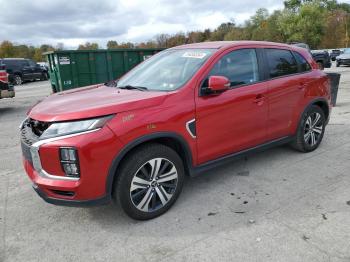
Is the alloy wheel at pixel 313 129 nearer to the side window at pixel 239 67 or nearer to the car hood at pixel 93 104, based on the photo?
the side window at pixel 239 67

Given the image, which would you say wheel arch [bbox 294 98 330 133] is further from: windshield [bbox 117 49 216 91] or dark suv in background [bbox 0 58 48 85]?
dark suv in background [bbox 0 58 48 85]

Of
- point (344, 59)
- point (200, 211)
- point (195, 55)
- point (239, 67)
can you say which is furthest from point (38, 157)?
point (344, 59)

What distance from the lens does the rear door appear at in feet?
13.8

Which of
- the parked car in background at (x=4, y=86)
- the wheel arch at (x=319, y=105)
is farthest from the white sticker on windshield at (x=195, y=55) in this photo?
the parked car in background at (x=4, y=86)

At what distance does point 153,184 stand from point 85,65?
896cm

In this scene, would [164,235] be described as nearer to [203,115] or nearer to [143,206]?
[143,206]

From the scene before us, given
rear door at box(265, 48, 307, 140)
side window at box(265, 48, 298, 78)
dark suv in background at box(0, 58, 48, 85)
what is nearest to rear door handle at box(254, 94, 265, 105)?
rear door at box(265, 48, 307, 140)

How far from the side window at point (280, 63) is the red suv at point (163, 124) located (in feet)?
0.05

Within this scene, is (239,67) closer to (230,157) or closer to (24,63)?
(230,157)

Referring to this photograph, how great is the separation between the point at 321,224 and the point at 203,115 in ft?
5.08

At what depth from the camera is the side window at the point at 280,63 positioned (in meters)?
4.26

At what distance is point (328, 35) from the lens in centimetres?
6475

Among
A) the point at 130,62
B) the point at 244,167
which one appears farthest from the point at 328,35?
the point at 244,167

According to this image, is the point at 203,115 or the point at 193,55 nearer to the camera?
the point at 203,115
